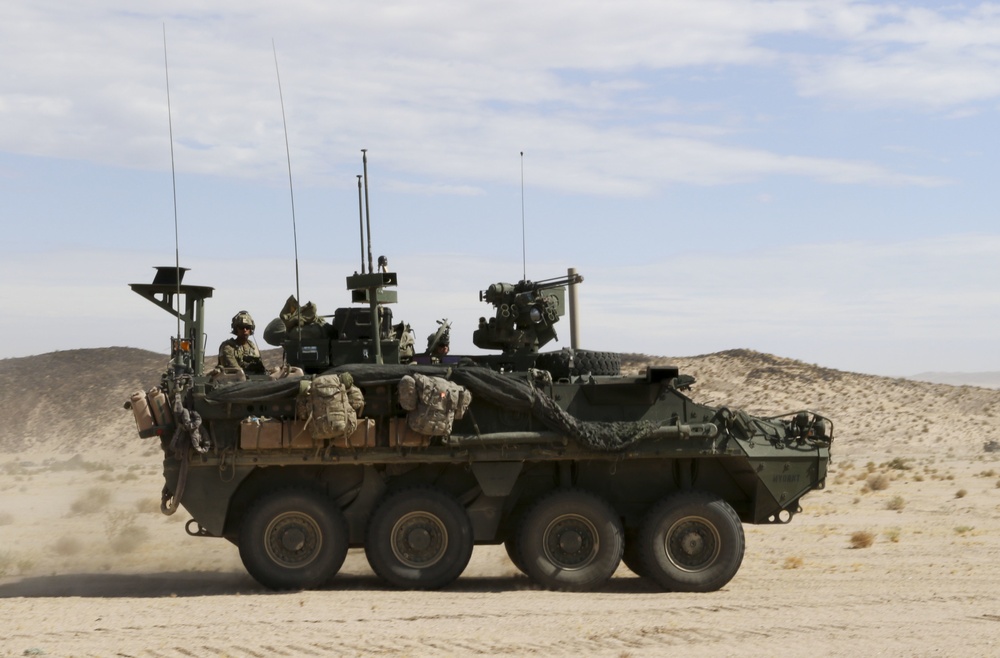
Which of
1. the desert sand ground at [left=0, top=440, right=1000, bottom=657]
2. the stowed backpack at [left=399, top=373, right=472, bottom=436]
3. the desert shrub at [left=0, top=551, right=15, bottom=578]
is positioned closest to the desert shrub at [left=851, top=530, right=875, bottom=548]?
the desert sand ground at [left=0, top=440, right=1000, bottom=657]

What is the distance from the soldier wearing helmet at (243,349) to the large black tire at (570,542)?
3.56 m

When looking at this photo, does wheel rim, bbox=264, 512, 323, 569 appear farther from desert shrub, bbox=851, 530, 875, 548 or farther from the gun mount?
desert shrub, bbox=851, 530, 875, 548

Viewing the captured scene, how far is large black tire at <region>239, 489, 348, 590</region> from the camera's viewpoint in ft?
43.7

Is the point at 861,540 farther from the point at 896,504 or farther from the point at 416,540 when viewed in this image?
the point at 416,540

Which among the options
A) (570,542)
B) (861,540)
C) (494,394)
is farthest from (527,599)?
(861,540)

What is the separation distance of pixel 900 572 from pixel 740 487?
2.30 m

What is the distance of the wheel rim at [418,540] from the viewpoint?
13352 mm

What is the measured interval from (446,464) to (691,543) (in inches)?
104

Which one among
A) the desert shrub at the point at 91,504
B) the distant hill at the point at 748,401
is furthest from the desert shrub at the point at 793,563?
the distant hill at the point at 748,401

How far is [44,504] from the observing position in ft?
95.0

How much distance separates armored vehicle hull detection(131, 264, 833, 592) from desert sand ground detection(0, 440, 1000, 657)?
0.44m

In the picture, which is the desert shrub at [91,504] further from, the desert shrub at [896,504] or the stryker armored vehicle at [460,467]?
the desert shrub at [896,504]

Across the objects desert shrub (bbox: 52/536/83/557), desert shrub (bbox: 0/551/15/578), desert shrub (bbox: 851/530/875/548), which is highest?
desert shrub (bbox: 52/536/83/557)

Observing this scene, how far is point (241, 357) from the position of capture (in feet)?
48.1
